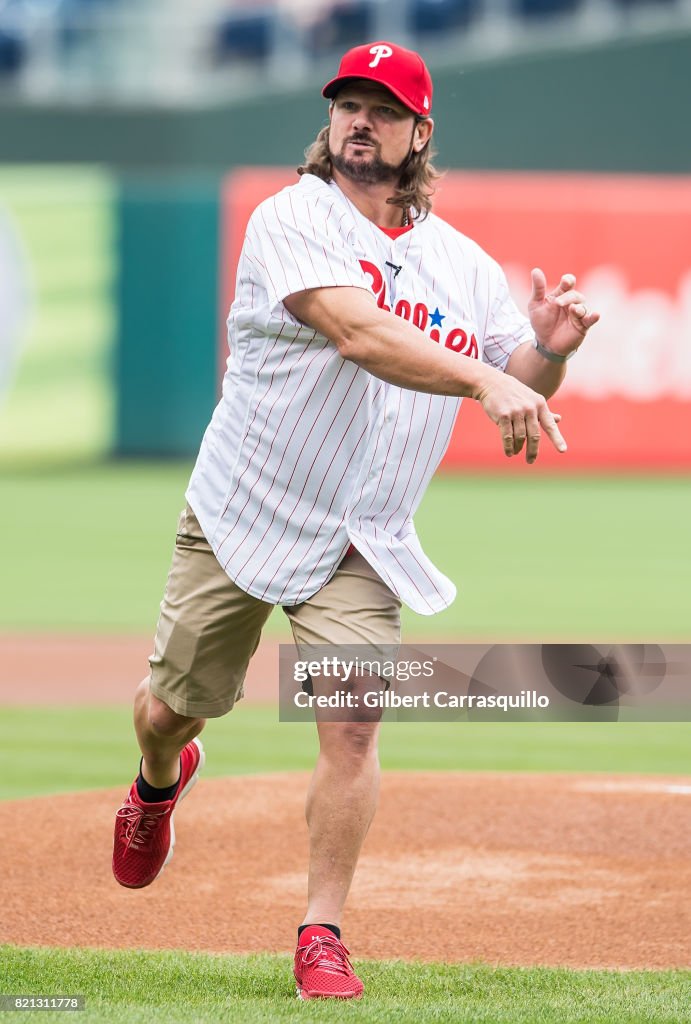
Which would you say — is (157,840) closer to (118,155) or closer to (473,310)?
(473,310)

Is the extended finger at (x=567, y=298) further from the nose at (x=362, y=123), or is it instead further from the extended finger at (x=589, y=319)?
the nose at (x=362, y=123)

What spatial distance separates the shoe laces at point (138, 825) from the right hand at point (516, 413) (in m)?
1.68

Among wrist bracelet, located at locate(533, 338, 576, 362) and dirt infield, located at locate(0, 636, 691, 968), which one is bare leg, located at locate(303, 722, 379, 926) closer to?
dirt infield, located at locate(0, 636, 691, 968)

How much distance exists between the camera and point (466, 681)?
455 cm

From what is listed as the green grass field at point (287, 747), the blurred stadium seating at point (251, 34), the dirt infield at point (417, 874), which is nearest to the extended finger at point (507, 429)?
the dirt infield at point (417, 874)

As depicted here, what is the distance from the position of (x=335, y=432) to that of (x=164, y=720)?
96 centimetres

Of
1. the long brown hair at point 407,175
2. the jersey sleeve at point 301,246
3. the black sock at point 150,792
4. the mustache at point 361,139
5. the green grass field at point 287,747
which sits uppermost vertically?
the mustache at point 361,139

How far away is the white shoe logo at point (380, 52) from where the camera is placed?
159 inches

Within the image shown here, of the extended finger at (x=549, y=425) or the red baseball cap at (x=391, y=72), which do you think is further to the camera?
the red baseball cap at (x=391, y=72)

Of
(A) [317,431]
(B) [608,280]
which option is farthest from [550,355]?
(B) [608,280]

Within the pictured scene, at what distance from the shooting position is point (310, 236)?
3881 mm

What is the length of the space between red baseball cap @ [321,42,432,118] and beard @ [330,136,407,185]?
0.47ft

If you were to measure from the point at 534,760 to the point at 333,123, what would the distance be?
3590 mm

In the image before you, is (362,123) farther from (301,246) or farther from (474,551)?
(474,551)
